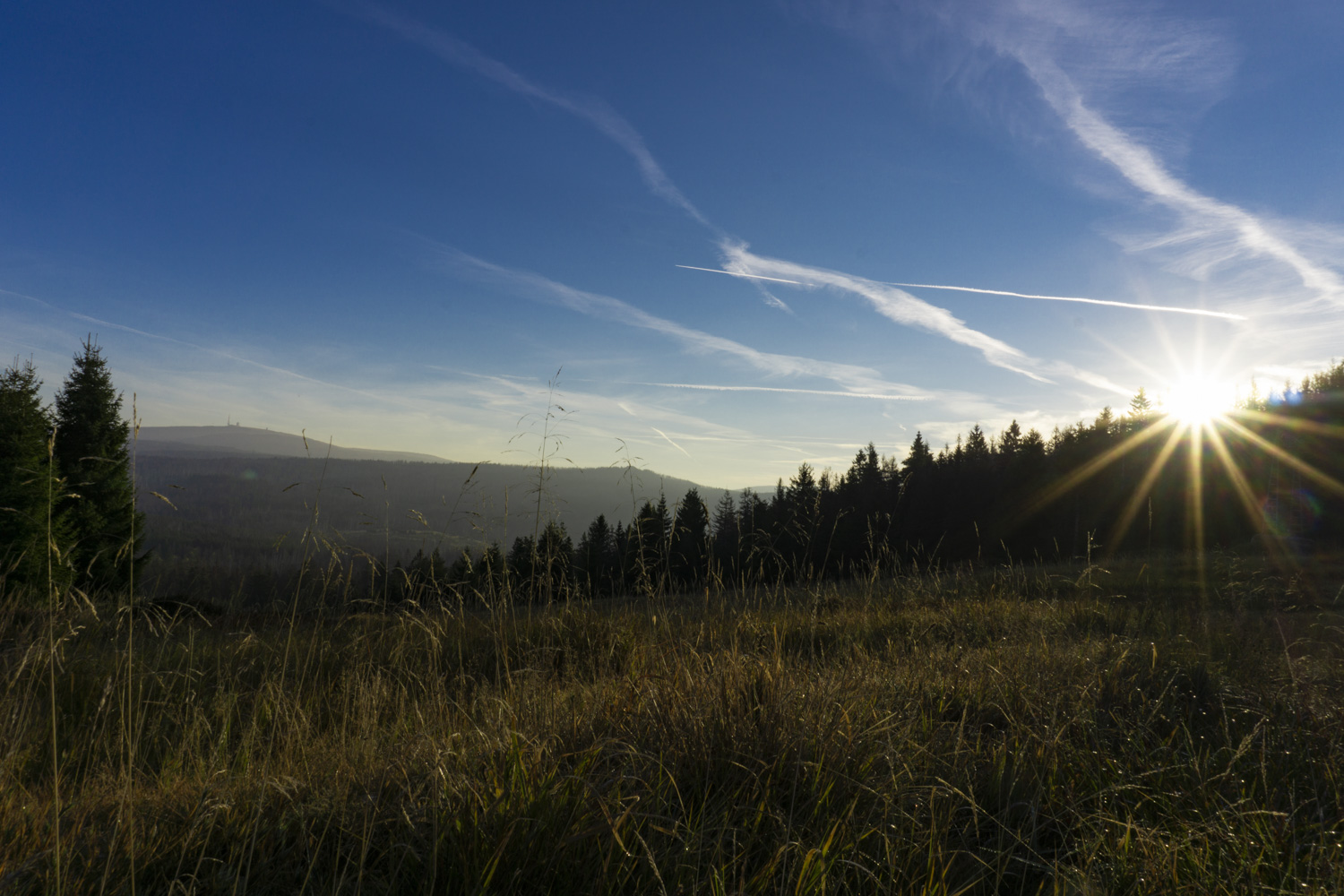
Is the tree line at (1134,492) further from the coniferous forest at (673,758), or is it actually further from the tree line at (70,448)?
the coniferous forest at (673,758)

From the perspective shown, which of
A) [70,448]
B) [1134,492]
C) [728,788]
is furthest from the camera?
[1134,492]

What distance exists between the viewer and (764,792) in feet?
5.98

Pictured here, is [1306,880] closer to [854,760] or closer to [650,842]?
[854,760]

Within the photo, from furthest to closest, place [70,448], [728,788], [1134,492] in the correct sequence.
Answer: [1134,492], [70,448], [728,788]

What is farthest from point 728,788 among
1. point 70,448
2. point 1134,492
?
point 1134,492

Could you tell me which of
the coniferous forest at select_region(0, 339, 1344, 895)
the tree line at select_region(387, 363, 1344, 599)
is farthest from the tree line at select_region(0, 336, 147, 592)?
the tree line at select_region(387, 363, 1344, 599)

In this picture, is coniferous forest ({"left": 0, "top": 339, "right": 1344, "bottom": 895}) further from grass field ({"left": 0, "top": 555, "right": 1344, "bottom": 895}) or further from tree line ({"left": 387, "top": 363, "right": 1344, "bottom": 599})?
tree line ({"left": 387, "top": 363, "right": 1344, "bottom": 599})

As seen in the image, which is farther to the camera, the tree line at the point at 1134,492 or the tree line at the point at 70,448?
the tree line at the point at 1134,492

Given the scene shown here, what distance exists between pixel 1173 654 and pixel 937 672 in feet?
6.19

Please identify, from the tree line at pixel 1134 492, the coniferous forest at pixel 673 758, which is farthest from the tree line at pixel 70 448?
the tree line at pixel 1134 492

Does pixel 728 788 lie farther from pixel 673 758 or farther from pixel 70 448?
pixel 70 448

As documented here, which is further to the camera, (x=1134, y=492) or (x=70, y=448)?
(x=1134, y=492)

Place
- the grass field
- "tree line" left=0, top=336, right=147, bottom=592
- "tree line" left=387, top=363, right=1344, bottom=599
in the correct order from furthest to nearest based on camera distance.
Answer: "tree line" left=387, top=363, right=1344, bottom=599
"tree line" left=0, top=336, right=147, bottom=592
the grass field

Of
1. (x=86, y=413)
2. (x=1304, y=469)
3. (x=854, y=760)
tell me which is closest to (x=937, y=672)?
(x=854, y=760)
